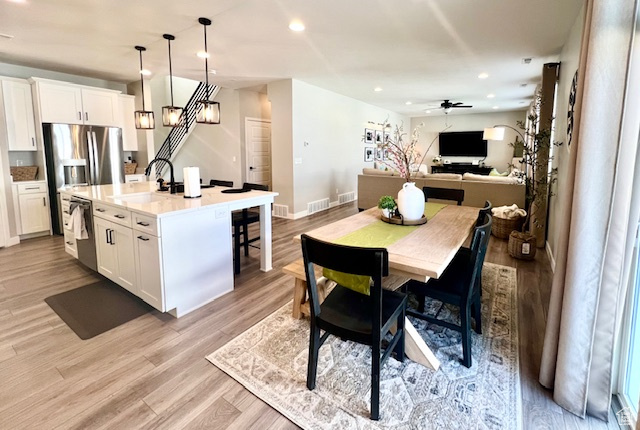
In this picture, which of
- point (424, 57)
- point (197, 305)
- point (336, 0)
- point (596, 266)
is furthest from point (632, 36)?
point (424, 57)

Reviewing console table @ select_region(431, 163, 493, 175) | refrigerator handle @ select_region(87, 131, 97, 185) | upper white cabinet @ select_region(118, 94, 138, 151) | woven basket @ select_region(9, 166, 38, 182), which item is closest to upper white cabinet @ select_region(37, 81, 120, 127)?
upper white cabinet @ select_region(118, 94, 138, 151)

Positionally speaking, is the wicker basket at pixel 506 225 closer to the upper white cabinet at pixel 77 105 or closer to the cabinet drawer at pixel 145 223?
the cabinet drawer at pixel 145 223

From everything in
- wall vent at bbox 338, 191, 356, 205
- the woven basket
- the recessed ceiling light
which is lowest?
wall vent at bbox 338, 191, 356, 205

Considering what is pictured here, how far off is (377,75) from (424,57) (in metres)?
1.21

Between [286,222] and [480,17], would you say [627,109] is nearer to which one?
[480,17]

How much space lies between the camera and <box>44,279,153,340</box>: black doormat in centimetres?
253

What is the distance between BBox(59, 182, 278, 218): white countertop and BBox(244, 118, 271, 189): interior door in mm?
3404

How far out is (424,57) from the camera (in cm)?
461

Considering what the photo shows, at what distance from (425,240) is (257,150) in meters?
5.92

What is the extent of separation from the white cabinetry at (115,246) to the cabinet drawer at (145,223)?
0.36 ft

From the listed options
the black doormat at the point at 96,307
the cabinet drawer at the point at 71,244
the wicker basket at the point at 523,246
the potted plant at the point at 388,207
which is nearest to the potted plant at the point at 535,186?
the wicker basket at the point at 523,246

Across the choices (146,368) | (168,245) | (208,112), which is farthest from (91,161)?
(146,368)

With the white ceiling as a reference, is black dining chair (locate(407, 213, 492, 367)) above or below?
below

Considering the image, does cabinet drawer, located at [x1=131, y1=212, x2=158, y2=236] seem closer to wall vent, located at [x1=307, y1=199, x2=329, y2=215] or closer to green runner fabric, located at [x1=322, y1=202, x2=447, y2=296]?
green runner fabric, located at [x1=322, y1=202, x2=447, y2=296]
